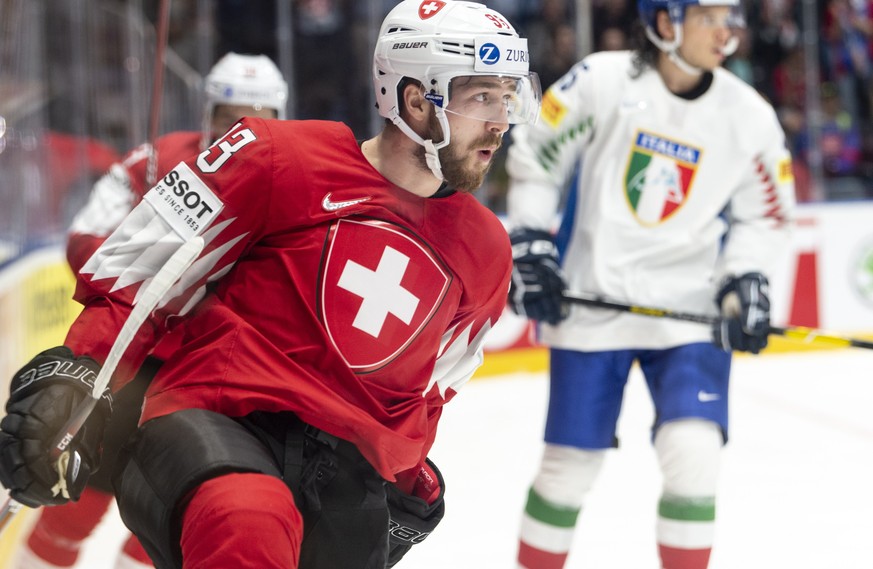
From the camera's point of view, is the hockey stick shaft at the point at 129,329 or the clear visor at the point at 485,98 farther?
the clear visor at the point at 485,98

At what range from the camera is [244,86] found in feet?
10.2

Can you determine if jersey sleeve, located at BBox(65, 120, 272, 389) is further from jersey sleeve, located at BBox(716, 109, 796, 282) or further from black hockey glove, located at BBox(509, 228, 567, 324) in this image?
jersey sleeve, located at BBox(716, 109, 796, 282)

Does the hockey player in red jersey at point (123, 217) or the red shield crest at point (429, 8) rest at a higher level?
the red shield crest at point (429, 8)

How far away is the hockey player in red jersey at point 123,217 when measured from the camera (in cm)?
185

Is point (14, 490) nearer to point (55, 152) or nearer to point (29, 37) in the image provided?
point (29, 37)

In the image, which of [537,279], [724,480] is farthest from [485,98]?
[724,480]

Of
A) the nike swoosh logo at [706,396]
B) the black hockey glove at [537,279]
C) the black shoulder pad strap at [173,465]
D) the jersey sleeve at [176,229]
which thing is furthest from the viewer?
the black hockey glove at [537,279]

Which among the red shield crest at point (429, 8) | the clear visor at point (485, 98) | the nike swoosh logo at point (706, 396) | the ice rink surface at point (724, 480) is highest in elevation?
the red shield crest at point (429, 8)

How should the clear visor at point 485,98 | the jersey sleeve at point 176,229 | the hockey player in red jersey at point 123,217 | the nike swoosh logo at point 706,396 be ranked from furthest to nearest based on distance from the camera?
1. the nike swoosh logo at point 706,396
2. the hockey player in red jersey at point 123,217
3. the clear visor at point 485,98
4. the jersey sleeve at point 176,229

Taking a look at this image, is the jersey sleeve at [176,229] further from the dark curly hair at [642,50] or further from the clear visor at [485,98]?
the dark curly hair at [642,50]

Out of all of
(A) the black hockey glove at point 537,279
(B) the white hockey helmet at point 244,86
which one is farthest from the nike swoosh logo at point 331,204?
(B) the white hockey helmet at point 244,86

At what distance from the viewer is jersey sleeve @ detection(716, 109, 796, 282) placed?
8.73 ft

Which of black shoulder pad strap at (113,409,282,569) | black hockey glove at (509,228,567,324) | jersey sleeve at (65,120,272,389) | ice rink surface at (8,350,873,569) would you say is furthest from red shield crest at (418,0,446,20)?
ice rink surface at (8,350,873,569)

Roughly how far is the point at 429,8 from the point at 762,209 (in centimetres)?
124
